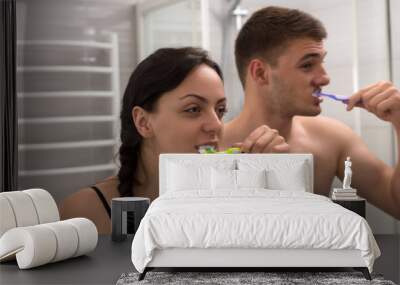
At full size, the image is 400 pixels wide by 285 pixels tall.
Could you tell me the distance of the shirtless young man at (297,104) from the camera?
19.3 ft

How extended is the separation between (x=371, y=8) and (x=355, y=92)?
750 mm

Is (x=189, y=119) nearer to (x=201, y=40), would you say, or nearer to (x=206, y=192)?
(x=201, y=40)

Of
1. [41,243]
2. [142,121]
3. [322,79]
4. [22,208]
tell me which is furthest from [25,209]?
[322,79]

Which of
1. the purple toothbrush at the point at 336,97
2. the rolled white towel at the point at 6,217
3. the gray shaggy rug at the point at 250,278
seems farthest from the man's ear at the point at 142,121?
the gray shaggy rug at the point at 250,278

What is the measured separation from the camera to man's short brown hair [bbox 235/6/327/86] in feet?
19.6

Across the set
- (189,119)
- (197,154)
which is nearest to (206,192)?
A: (197,154)

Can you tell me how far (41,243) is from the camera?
14.1 ft

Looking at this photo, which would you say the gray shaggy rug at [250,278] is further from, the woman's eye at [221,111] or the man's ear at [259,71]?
the man's ear at [259,71]

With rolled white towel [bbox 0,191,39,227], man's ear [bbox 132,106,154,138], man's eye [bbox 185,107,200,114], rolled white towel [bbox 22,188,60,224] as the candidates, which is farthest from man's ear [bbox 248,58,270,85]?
rolled white towel [bbox 0,191,39,227]

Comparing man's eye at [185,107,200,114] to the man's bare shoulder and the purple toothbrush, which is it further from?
the purple toothbrush

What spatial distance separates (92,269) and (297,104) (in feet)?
8.11

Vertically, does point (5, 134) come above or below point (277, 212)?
above

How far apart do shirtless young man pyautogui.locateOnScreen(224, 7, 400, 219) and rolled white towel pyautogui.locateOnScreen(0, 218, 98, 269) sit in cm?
191

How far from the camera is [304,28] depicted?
600 cm
